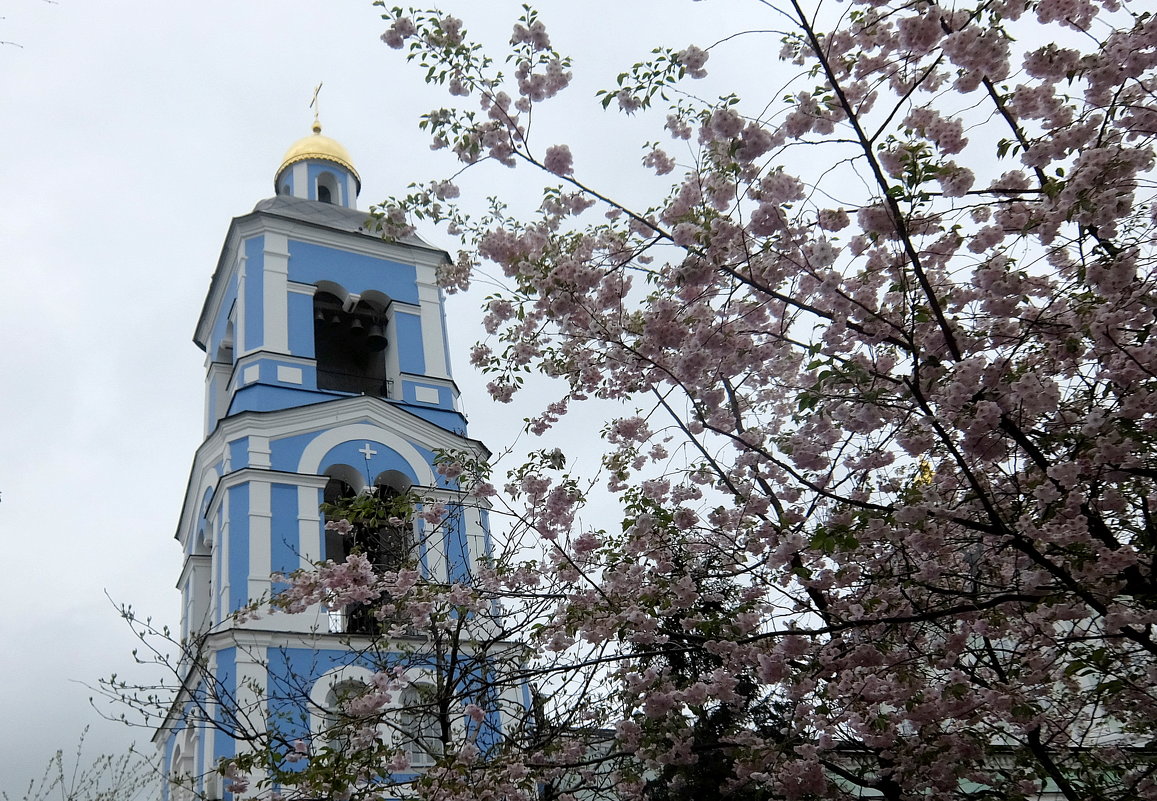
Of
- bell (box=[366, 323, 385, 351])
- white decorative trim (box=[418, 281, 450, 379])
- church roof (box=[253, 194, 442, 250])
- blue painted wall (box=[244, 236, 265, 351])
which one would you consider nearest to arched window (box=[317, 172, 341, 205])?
church roof (box=[253, 194, 442, 250])

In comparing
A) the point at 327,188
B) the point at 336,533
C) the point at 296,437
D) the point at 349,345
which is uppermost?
the point at 327,188

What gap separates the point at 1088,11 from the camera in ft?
14.7

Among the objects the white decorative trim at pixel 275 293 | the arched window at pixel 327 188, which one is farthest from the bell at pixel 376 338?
the arched window at pixel 327 188

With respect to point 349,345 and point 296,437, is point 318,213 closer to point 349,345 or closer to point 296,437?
point 349,345

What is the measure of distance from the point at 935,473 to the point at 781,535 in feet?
3.65

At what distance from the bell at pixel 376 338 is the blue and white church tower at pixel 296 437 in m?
0.02

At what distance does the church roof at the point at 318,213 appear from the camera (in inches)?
562

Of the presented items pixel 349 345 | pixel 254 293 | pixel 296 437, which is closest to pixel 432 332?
pixel 349 345

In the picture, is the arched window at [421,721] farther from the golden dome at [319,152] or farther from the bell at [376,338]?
the golden dome at [319,152]

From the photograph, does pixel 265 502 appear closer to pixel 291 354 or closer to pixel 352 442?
pixel 352 442

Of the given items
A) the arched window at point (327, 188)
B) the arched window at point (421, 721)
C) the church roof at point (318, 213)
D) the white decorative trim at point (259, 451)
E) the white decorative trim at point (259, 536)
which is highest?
the arched window at point (327, 188)

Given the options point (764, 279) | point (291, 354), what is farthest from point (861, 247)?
point (291, 354)

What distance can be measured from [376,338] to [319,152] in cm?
442

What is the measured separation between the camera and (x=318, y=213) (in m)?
14.6
